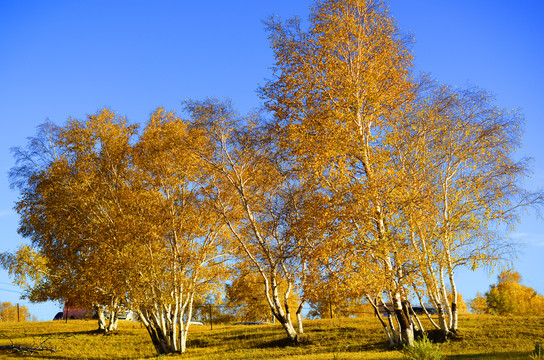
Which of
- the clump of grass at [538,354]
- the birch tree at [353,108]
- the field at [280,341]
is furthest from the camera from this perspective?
the field at [280,341]

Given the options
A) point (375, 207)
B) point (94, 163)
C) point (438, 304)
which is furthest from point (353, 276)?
point (94, 163)

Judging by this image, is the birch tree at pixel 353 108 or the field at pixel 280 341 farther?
the field at pixel 280 341

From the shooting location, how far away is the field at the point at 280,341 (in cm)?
2016

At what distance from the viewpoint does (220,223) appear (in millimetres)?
26188

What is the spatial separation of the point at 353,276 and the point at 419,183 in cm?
510

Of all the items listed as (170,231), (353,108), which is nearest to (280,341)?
Answer: (170,231)

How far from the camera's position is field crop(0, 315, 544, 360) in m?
20.2

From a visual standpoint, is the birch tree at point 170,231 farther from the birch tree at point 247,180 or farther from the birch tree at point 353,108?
→ the birch tree at point 353,108

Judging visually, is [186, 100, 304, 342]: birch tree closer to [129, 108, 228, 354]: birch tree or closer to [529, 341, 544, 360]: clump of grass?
[129, 108, 228, 354]: birch tree

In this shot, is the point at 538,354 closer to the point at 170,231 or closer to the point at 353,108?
the point at 353,108

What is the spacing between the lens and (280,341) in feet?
82.5

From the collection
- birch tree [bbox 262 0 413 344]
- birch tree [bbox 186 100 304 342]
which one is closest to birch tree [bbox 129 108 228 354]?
birch tree [bbox 186 100 304 342]

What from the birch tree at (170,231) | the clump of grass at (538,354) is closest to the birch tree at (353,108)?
the clump of grass at (538,354)

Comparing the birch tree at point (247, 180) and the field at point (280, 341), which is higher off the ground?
the birch tree at point (247, 180)
